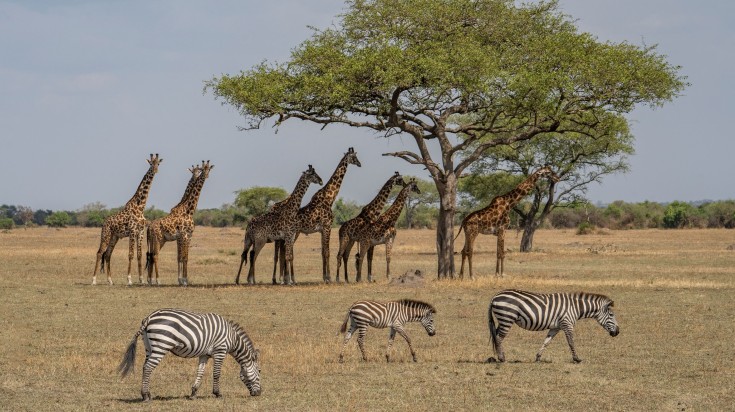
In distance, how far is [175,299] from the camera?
25406mm

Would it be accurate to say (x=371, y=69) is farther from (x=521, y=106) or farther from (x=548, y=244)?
(x=548, y=244)

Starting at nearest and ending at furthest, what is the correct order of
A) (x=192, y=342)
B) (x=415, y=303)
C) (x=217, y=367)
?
(x=192, y=342)
(x=217, y=367)
(x=415, y=303)

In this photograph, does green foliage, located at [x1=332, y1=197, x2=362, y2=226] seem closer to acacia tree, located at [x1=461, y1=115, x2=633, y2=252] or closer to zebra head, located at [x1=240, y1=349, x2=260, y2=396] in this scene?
Result: acacia tree, located at [x1=461, y1=115, x2=633, y2=252]

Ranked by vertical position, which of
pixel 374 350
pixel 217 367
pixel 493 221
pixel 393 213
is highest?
pixel 393 213

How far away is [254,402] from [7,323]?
10181 millimetres

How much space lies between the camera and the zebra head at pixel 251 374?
509 inches

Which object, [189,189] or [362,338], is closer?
[362,338]

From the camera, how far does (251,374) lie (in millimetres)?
12930

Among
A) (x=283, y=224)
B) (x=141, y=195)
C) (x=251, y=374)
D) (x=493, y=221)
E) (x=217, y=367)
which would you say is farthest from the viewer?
(x=493, y=221)

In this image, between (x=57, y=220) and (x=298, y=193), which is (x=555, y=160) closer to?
(x=298, y=193)

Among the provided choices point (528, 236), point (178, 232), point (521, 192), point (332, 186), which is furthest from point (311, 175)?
point (528, 236)

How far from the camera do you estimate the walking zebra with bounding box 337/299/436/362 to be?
1554 cm

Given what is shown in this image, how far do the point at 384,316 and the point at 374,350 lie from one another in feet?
5.73

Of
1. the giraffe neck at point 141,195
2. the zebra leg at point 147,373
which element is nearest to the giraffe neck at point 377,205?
the giraffe neck at point 141,195
